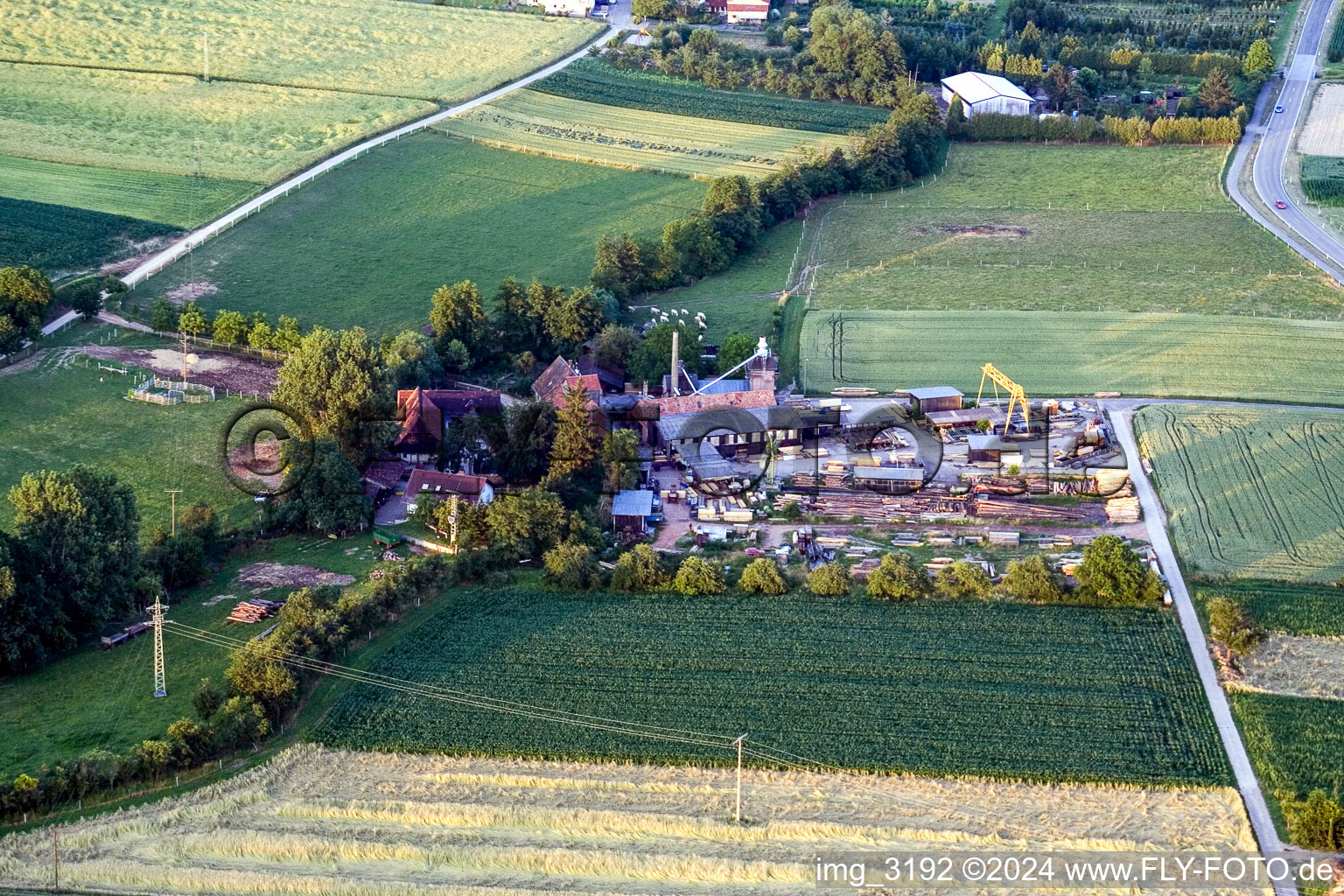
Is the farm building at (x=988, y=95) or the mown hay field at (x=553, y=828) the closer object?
the mown hay field at (x=553, y=828)

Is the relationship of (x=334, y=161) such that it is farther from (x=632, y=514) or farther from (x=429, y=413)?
(x=632, y=514)

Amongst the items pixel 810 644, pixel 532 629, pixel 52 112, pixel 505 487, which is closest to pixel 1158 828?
pixel 810 644

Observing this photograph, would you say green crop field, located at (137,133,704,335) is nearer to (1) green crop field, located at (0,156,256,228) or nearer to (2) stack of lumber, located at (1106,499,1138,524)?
(1) green crop field, located at (0,156,256,228)

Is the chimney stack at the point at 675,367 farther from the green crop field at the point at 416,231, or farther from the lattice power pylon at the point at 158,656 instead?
the lattice power pylon at the point at 158,656

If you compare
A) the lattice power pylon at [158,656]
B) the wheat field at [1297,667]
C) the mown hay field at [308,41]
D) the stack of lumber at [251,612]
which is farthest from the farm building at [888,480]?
the mown hay field at [308,41]

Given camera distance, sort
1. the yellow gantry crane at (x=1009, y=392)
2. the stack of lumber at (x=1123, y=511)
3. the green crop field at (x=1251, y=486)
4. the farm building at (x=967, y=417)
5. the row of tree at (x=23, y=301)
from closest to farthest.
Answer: the green crop field at (x=1251, y=486)
the stack of lumber at (x=1123, y=511)
the yellow gantry crane at (x=1009, y=392)
the farm building at (x=967, y=417)
the row of tree at (x=23, y=301)

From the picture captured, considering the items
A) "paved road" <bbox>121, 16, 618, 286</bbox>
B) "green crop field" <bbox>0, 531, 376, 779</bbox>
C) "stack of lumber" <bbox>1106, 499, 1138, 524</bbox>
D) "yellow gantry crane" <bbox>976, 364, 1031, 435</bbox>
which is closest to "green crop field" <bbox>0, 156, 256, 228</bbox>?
"paved road" <bbox>121, 16, 618, 286</bbox>

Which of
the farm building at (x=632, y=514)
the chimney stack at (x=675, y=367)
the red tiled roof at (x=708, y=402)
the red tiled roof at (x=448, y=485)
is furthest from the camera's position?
the chimney stack at (x=675, y=367)

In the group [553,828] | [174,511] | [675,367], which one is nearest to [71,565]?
[174,511]

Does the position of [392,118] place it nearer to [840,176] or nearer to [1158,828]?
[840,176]
